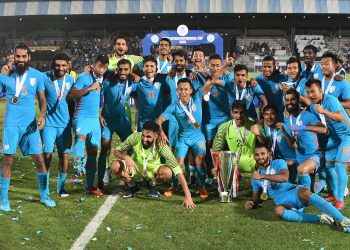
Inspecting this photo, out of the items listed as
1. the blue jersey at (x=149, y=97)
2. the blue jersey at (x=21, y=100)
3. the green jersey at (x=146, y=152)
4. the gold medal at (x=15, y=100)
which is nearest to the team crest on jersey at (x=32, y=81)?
the blue jersey at (x=21, y=100)

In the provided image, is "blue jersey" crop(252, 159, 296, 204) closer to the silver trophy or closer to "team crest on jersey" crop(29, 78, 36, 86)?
the silver trophy

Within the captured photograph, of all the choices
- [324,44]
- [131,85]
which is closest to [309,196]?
[131,85]

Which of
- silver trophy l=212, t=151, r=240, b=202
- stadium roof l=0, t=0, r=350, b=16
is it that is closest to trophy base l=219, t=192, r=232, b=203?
silver trophy l=212, t=151, r=240, b=202

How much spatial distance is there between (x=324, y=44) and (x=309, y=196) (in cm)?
4242

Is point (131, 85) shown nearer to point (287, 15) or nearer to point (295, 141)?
point (295, 141)

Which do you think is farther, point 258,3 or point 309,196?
point 258,3

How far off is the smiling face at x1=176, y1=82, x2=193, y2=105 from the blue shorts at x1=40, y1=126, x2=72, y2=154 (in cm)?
167

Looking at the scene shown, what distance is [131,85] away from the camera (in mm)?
7219

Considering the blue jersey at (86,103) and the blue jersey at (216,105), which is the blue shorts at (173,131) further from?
the blue jersey at (86,103)

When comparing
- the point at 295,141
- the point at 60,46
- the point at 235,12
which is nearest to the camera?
the point at 295,141

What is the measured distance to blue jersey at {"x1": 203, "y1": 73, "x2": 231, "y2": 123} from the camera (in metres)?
7.49

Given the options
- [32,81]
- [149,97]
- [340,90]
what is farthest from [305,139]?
[32,81]

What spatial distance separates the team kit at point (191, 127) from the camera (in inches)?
235

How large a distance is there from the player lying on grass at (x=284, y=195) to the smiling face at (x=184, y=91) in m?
1.41
